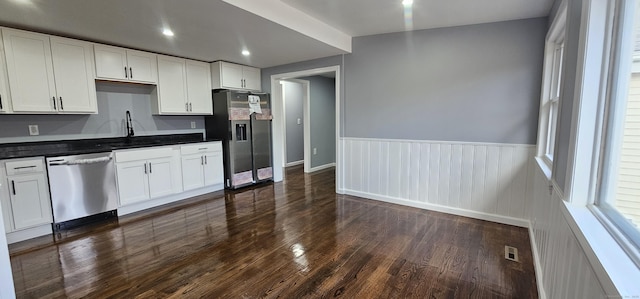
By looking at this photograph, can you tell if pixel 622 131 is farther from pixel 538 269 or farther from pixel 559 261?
pixel 538 269

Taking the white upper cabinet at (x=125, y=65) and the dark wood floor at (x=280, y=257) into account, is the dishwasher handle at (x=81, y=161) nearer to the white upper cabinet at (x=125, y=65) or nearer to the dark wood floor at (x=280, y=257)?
the dark wood floor at (x=280, y=257)

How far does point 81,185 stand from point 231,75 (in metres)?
2.57

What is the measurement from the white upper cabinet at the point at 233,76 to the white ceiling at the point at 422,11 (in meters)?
2.09

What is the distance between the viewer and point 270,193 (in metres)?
4.50

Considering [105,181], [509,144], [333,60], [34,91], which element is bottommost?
[105,181]

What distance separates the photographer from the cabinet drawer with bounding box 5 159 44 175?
A: 8.73 ft

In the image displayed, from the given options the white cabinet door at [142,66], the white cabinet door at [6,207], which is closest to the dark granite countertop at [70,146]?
the white cabinet door at [6,207]

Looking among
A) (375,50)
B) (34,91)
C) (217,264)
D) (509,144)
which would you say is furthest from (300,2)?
(34,91)

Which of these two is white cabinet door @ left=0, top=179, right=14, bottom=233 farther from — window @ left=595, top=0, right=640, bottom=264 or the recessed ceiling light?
window @ left=595, top=0, right=640, bottom=264

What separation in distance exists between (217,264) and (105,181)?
2.06m

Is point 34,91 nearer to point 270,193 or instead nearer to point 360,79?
point 270,193

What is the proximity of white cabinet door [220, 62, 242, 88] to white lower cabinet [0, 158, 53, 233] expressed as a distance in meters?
2.52

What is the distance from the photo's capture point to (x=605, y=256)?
85 cm

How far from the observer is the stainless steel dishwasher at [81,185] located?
2.95 m
